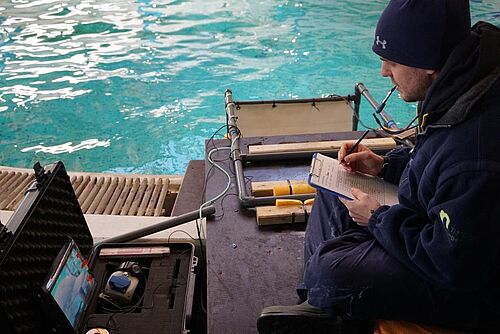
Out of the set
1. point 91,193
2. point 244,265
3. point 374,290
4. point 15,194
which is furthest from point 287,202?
point 15,194

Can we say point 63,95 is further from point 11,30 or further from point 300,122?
point 300,122

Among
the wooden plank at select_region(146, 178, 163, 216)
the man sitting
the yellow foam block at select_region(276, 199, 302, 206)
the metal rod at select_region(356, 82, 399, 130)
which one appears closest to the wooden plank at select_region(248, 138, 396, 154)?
the metal rod at select_region(356, 82, 399, 130)

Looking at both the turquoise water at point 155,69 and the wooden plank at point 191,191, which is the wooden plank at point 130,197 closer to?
the wooden plank at point 191,191

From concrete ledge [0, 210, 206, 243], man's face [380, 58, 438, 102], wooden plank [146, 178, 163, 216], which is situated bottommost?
wooden plank [146, 178, 163, 216]

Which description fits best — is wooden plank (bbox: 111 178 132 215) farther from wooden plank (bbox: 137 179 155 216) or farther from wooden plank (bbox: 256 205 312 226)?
wooden plank (bbox: 256 205 312 226)

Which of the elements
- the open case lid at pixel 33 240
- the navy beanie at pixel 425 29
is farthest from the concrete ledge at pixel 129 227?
the navy beanie at pixel 425 29

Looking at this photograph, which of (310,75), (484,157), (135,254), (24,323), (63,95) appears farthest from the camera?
(310,75)

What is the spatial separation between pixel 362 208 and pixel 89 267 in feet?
3.21

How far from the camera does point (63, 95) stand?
4.58 m

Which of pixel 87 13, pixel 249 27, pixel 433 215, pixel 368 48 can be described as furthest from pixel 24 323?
pixel 87 13

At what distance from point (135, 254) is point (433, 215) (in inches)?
41.1

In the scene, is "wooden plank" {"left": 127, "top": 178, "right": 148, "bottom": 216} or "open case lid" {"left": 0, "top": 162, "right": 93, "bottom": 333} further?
"wooden plank" {"left": 127, "top": 178, "right": 148, "bottom": 216}

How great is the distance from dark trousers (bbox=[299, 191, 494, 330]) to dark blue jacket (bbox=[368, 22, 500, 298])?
0.12ft

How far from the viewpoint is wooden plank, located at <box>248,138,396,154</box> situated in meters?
2.24
